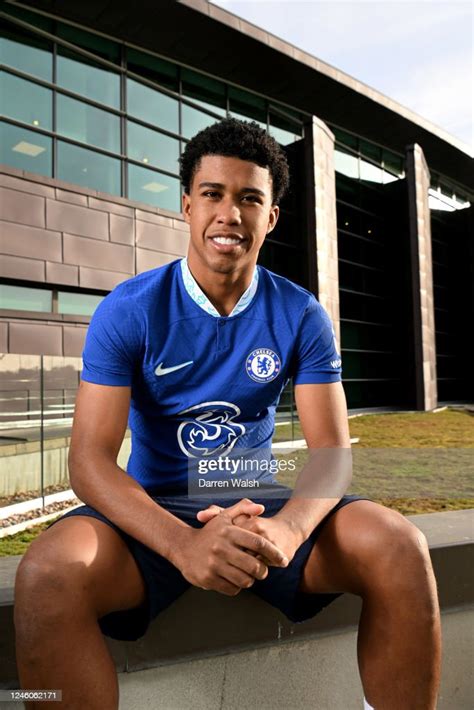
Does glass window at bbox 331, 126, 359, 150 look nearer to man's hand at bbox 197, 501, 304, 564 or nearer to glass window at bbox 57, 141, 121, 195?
glass window at bbox 57, 141, 121, 195

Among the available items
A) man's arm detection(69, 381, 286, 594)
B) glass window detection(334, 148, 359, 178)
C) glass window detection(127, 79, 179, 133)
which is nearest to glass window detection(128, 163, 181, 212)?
glass window detection(127, 79, 179, 133)

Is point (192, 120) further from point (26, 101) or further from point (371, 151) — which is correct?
point (371, 151)

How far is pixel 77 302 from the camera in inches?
499

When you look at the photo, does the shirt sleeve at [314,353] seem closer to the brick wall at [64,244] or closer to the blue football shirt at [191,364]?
the blue football shirt at [191,364]

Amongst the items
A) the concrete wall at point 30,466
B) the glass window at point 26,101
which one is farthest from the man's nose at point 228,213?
the glass window at point 26,101

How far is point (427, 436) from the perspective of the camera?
12945 mm

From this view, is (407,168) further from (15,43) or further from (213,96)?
(15,43)

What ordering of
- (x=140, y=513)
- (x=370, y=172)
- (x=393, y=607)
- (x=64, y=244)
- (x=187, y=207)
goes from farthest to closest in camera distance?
(x=370, y=172)
(x=64, y=244)
(x=187, y=207)
(x=140, y=513)
(x=393, y=607)

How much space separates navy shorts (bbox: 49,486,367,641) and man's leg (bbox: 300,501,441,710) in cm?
14

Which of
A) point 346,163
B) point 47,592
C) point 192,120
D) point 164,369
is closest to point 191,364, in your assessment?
point 164,369

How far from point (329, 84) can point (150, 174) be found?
289 inches

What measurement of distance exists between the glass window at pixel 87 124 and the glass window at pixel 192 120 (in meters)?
2.06

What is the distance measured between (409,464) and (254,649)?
7.70m

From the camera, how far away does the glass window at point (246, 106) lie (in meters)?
16.1
